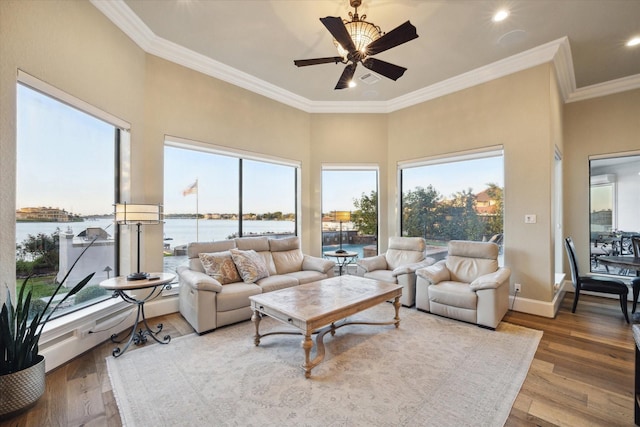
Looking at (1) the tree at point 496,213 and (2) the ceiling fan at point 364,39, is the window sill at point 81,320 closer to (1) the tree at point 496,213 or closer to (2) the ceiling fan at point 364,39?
(2) the ceiling fan at point 364,39

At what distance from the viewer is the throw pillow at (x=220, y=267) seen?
365cm

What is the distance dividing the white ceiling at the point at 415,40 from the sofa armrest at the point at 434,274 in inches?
119

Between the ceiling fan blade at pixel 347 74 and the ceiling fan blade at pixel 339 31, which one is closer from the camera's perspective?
the ceiling fan blade at pixel 339 31

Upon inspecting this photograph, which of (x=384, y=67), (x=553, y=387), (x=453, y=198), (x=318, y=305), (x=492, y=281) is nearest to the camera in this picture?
(x=553, y=387)

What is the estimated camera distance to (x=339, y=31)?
2285mm


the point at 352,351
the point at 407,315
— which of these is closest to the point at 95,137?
the point at 352,351

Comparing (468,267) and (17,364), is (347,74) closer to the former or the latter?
(468,267)

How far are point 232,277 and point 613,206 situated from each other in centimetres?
645

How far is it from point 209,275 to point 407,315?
269cm

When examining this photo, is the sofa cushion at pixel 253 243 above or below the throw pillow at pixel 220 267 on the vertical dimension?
above

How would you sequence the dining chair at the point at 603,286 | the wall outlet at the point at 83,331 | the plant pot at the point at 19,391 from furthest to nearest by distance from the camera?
the dining chair at the point at 603,286
the wall outlet at the point at 83,331
the plant pot at the point at 19,391

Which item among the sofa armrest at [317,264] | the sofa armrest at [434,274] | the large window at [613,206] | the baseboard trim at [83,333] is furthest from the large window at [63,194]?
the large window at [613,206]

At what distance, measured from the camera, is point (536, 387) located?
2.23 m

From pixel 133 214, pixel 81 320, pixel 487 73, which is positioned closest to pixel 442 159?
pixel 487 73
